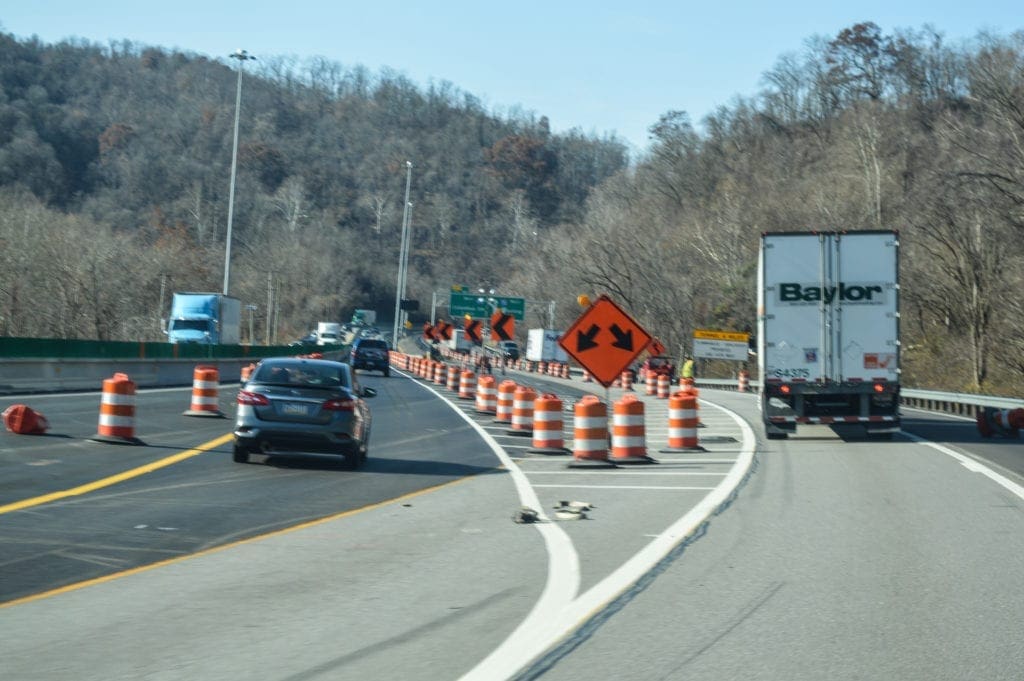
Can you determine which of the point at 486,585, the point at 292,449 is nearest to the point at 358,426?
the point at 292,449

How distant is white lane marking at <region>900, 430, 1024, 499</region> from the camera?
14.6m

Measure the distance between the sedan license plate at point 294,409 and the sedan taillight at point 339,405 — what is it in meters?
0.26

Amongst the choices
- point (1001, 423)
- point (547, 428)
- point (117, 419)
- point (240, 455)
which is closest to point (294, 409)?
point (240, 455)

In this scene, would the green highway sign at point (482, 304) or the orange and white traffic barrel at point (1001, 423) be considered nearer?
the orange and white traffic barrel at point (1001, 423)

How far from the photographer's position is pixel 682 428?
20703mm

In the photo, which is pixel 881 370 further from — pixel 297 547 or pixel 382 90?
pixel 382 90

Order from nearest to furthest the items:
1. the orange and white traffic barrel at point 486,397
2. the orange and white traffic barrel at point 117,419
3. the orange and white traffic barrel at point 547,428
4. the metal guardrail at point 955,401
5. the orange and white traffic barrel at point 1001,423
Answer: the orange and white traffic barrel at point 117,419, the orange and white traffic barrel at point 547,428, the orange and white traffic barrel at point 1001,423, the orange and white traffic barrel at point 486,397, the metal guardrail at point 955,401

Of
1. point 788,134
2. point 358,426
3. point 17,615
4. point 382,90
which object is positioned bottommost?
point 17,615

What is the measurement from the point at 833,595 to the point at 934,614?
2.51ft

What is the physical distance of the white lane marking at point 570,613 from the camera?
20.1 feet

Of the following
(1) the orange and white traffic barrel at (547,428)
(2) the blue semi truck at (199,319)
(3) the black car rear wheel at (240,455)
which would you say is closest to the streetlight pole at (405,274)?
(2) the blue semi truck at (199,319)

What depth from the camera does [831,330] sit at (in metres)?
22.8

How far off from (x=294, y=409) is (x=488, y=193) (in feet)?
505

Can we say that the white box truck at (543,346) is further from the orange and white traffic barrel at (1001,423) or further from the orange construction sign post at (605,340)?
the orange construction sign post at (605,340)
